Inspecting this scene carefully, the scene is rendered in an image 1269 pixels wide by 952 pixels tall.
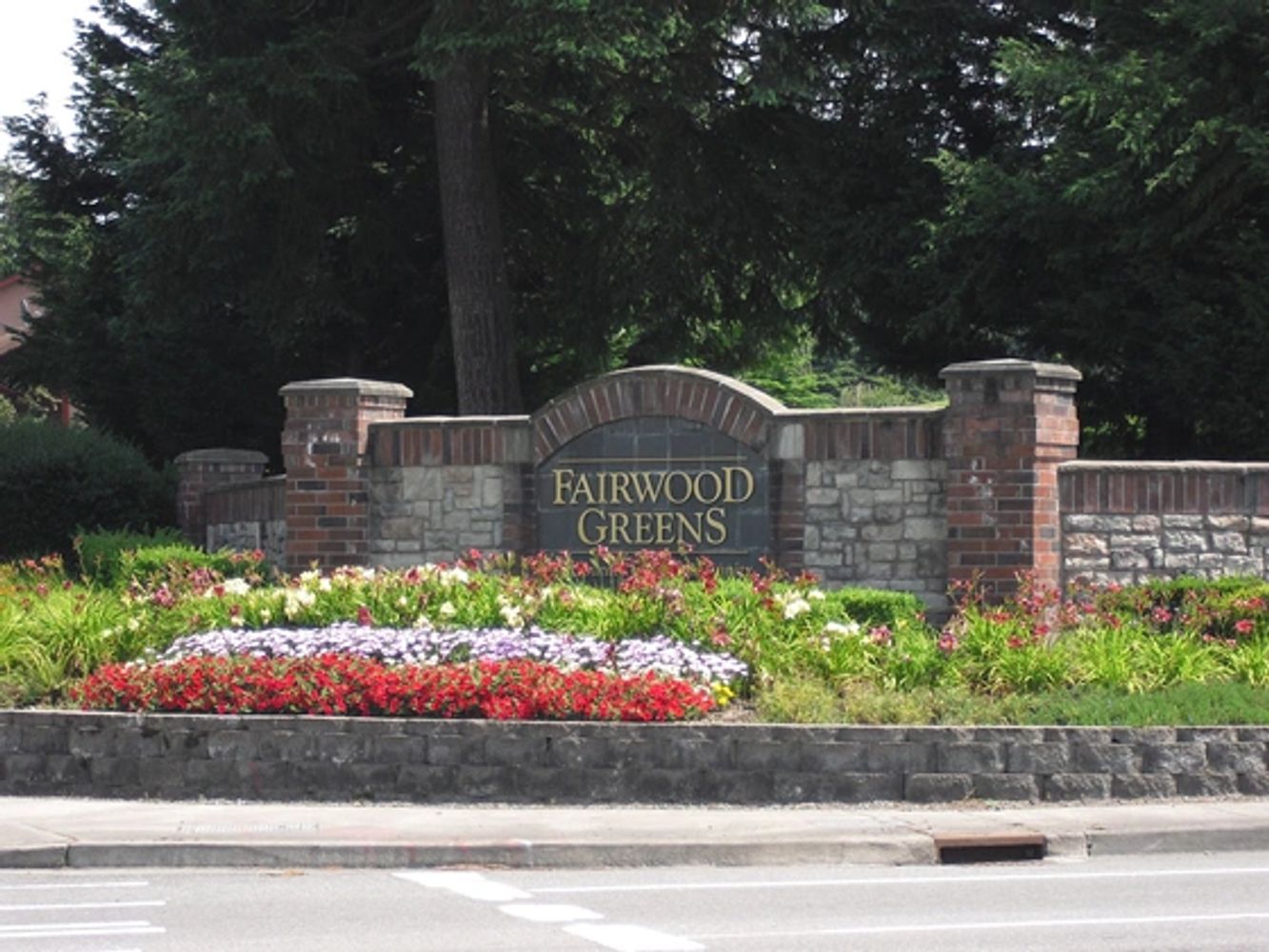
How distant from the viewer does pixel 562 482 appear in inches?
701

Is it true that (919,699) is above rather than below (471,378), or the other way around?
below

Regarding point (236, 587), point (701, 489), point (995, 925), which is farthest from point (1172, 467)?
point (995, 925)

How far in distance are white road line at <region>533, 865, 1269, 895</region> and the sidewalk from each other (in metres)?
0.59

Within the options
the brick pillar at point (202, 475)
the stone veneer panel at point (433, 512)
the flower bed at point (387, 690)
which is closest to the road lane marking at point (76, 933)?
the flower bed at point (387, 690)

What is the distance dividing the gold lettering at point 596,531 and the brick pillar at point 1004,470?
3.07 m

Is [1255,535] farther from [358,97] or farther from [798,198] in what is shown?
[358,97]

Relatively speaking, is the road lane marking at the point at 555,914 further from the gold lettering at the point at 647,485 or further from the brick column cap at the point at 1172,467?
the brick column cap at the point at 1172,467

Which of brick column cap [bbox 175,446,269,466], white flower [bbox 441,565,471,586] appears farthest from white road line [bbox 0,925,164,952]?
brick column cap [bbox 175,446,269,466]

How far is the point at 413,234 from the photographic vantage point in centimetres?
2827

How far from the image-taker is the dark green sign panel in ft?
56.2

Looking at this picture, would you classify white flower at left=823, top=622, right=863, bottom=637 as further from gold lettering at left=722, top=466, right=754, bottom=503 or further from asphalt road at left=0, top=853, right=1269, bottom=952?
asphalt road at left=0, top=853, right=1269, bottom=952

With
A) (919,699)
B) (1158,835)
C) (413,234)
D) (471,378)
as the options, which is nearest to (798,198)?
(471,378)

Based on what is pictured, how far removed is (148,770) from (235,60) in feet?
38.5

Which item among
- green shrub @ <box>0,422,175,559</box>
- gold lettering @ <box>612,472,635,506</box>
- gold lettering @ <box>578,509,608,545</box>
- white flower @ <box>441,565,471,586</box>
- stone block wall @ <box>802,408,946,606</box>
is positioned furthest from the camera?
green shrub @ <box>0,422,175,559</box>
